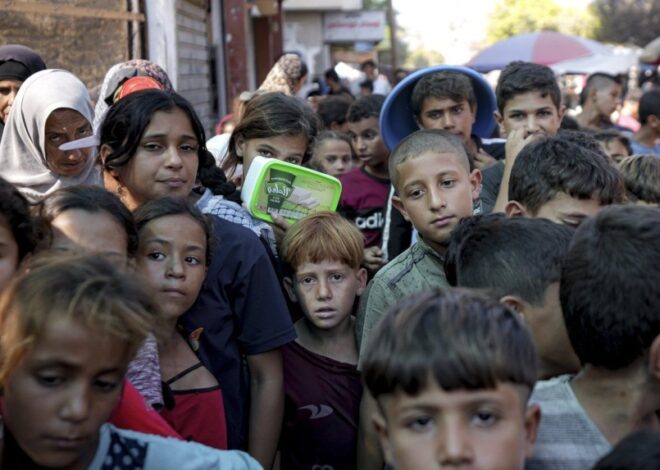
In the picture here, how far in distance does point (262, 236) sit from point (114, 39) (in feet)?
10.1

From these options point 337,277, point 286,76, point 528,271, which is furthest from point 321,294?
point 286,76

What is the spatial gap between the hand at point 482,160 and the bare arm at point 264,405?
78.3 inches

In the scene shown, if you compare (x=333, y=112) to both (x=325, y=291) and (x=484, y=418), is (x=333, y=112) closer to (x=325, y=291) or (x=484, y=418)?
(x=325, y=291)

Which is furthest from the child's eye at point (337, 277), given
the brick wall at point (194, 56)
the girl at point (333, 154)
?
the brick wall at point (194, 56)

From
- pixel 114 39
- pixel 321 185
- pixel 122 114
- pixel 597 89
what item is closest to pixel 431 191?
pixel 321 185

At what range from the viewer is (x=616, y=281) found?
A: 2117 millimetres

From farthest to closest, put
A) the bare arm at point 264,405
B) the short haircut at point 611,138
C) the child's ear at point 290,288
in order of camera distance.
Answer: the short haircut at point 611,138
the child's ear at point 290,288
the bare arm at point 264,405

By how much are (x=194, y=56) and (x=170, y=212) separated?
5.85 metres

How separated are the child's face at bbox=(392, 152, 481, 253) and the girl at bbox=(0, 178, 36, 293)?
1.53m

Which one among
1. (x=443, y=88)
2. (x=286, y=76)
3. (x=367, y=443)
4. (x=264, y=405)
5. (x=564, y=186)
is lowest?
(x=367, y=443)

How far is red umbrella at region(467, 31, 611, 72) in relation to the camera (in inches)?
611

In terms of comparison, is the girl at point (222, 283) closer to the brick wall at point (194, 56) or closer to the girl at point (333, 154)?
the girl at point (333, 154)

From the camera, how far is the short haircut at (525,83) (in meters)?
5.30

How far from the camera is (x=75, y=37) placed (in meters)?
6.21
